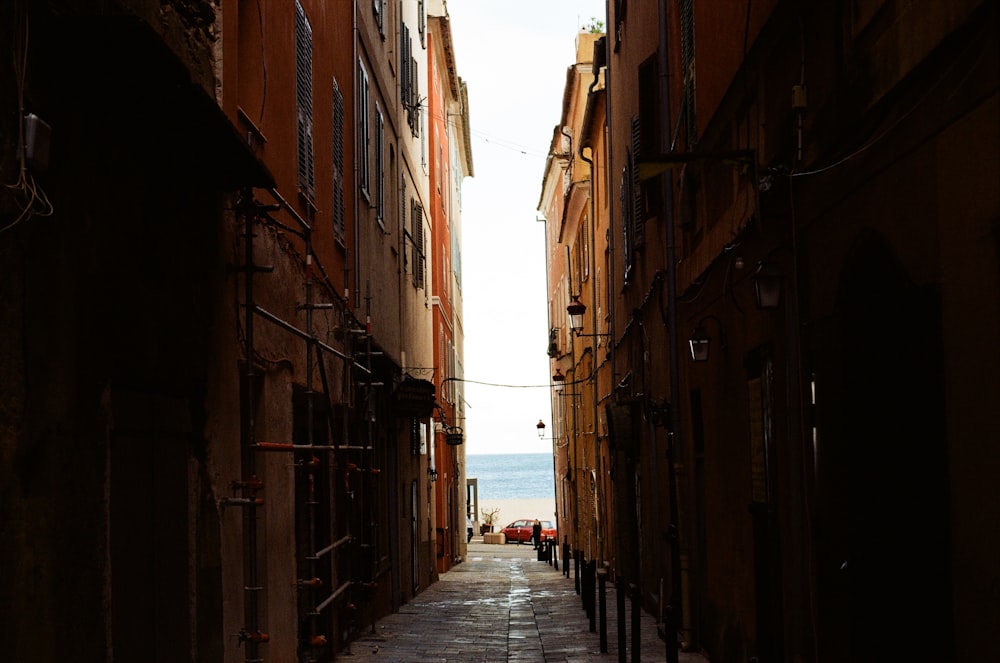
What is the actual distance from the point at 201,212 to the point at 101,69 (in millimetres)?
2551

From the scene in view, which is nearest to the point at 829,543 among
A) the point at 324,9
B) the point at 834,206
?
the point at 834,206

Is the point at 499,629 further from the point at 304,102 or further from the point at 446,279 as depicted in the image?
the point at 446,279

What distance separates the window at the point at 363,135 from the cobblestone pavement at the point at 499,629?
5.95m

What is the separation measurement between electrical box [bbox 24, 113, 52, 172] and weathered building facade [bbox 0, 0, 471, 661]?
0.01 meters

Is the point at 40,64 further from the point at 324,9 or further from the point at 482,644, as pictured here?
the point at 482,644

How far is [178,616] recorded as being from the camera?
315 inches

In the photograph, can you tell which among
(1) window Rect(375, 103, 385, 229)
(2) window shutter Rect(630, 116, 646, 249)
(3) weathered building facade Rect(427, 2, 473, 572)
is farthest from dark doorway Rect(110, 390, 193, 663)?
(3) weathered building facade Rect(427, 2, 473, 572)

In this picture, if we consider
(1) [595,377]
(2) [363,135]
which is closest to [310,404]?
(2) [363,135]

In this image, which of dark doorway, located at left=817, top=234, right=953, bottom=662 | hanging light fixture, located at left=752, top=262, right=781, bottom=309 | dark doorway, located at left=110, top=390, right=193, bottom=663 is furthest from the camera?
Answer: hanging light fixture, located at left=752, top=262, right=781, bottom=309

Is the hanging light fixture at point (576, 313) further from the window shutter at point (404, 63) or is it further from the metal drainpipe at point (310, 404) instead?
the metal drainpipe at point (310, 404)

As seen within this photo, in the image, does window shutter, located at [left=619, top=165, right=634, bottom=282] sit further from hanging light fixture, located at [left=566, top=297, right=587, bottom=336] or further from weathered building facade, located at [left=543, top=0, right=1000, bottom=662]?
hanging light fixture, located at [left=566, top=297, right=587, bottom=336]

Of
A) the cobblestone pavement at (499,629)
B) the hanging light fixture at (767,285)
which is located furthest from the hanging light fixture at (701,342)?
the hanging light fixture at (767,285)

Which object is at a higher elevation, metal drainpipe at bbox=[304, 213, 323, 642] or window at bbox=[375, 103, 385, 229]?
window at bbox=[375, 103, 385, 229]

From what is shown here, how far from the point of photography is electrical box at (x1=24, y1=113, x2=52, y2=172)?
522 cm
